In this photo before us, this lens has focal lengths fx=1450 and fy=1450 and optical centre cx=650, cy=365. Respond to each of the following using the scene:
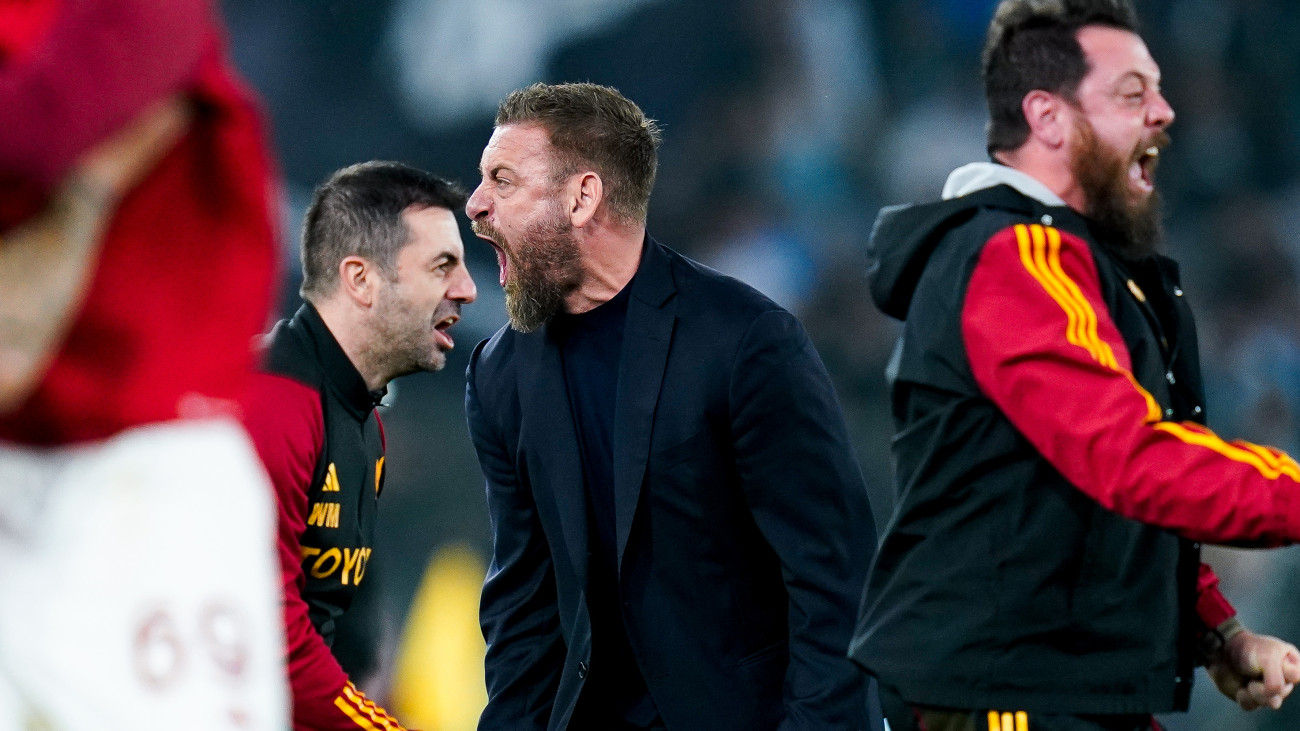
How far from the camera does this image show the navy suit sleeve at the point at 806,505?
9.93 ft

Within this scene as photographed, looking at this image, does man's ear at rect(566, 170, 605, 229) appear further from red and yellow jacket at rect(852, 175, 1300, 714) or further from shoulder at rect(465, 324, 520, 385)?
red and yellow jacket at rect(852, 175, 1300, 714)

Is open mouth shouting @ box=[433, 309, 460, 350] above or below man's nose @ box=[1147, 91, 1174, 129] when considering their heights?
below

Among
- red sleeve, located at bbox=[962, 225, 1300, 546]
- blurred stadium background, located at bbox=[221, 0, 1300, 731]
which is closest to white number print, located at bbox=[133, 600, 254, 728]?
red sleeve, located at bbox=[962, 225, 1300, 546]

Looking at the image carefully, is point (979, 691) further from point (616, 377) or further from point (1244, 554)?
point (1244, 554)

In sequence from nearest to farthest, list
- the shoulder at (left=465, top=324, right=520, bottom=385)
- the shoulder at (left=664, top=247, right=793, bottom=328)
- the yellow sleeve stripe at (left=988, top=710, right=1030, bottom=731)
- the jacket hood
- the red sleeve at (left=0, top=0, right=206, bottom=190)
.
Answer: the red sleeve at (left=0, top=0, right=206, bottom=190) < the yellow sleeve stripe at (left=988, top=710, right=1030, bottom=731) < the jacket hood < the shoulder at (left=664, top=247, right=793, bottom=328) < the shoulder at (left=465, top=324, right=520, bottom=385)

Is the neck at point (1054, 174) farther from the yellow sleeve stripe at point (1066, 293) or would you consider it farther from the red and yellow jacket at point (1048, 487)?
the yellow sleeve stripe at point (1066, 293)

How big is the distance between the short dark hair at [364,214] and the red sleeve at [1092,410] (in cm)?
191

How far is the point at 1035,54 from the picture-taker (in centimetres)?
279

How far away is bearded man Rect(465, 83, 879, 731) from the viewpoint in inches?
122

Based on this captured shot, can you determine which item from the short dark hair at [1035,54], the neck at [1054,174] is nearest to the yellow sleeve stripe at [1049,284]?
the neck at [1054,174]

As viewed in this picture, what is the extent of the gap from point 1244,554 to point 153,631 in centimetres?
663

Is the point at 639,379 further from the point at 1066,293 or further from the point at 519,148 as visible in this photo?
the point at 1066,293

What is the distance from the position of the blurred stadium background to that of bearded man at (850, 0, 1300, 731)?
502 centimetres

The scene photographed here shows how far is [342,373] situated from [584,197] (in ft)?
2.41
